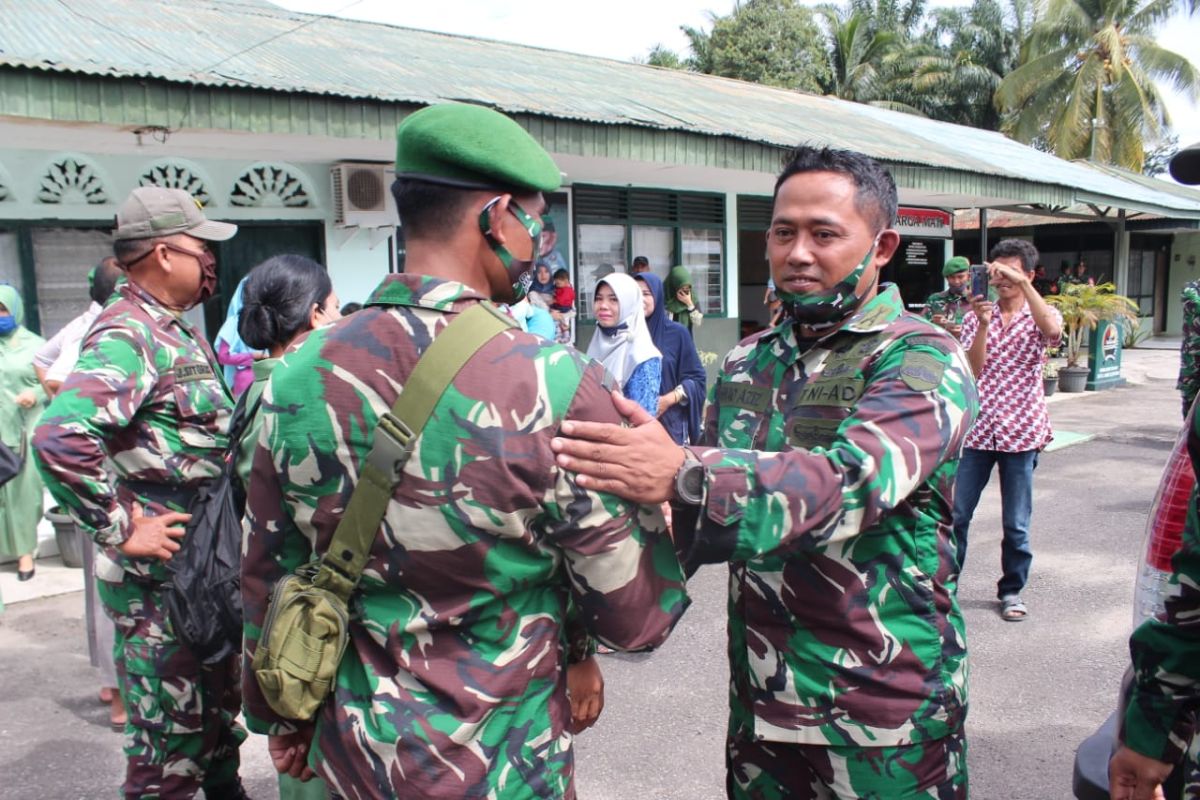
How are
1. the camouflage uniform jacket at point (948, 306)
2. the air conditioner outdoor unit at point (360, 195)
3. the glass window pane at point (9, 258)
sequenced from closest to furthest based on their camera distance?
1. the glass window pane at point (9, 258)
2. the camouflage uniform jacket at point (948, 306)
3. the air conditioner outdoor unit at point (360, 195)

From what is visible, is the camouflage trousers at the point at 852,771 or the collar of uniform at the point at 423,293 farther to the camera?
the camouflage trousers at the point at 852,771

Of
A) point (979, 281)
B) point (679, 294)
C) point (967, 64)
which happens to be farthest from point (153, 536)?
point (967, 64)

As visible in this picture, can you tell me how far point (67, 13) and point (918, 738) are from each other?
7059 millimetres

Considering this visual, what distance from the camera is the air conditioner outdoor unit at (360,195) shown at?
7.23 metres

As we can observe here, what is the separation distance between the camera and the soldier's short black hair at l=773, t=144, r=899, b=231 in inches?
69.4

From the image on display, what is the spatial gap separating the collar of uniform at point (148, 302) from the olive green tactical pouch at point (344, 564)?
1.49 m

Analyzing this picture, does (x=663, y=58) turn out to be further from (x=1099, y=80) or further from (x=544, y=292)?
(x=544, y=292)

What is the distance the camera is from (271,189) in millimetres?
7074

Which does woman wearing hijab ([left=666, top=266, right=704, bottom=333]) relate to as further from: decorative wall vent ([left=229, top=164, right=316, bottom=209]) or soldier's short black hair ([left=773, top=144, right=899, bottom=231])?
soldier's short black hair ([left=773, top=144, right=899, bottom=231])

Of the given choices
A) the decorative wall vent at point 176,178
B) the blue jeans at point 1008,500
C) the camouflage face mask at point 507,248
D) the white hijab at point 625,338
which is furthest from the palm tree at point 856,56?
the camouflage face mask at point 507,248

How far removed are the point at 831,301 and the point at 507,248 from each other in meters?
0.70

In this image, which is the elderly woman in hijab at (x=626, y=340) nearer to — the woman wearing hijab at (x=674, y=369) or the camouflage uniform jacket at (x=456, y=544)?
the woman wearing hijab at (x=674, y=369)

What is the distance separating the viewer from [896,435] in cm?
151

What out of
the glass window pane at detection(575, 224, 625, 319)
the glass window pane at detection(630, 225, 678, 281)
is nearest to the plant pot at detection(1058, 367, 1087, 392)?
the glass window pane at detection(630, 225, 678, 281)
